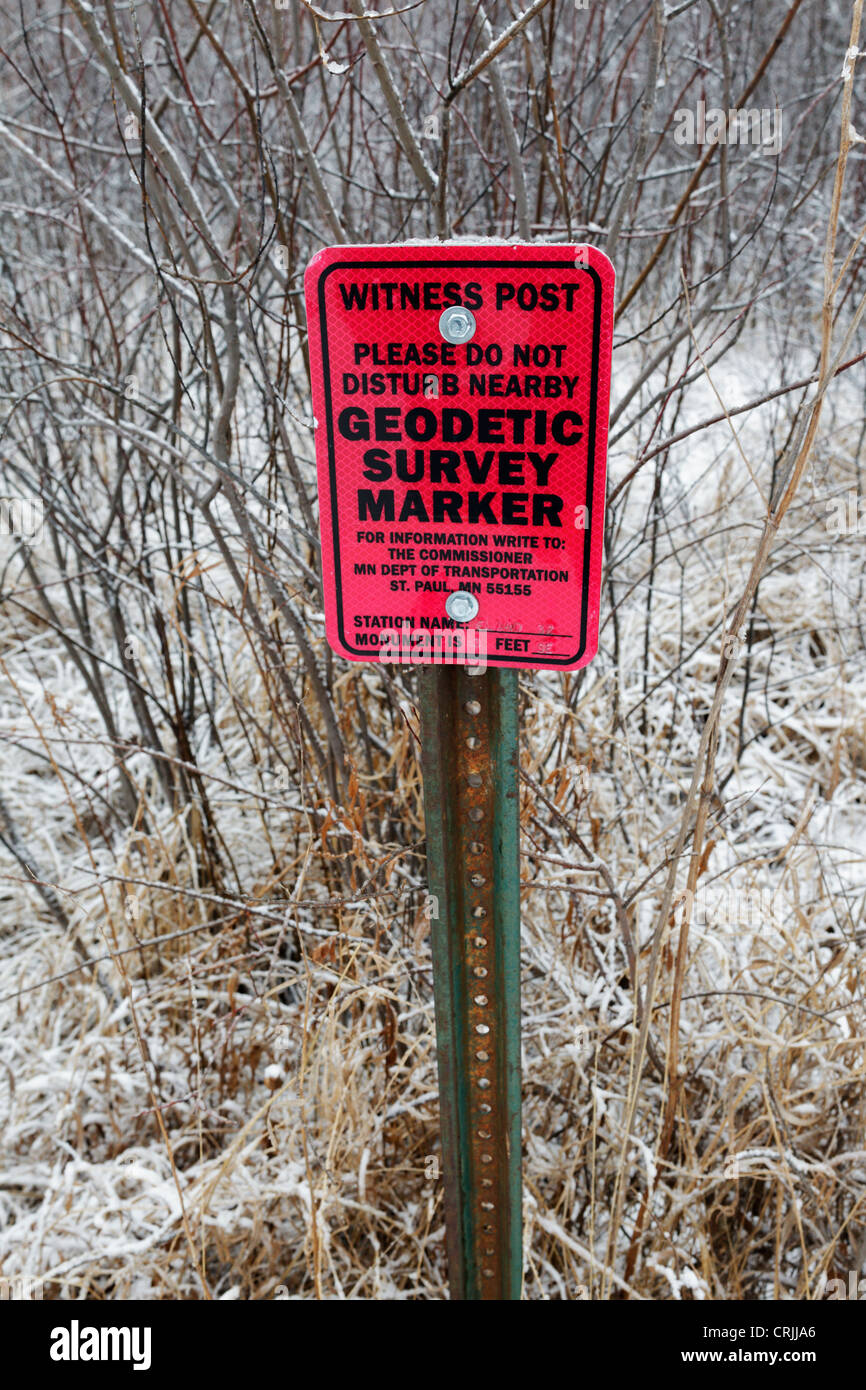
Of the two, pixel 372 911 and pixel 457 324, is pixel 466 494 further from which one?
pixel 372 911

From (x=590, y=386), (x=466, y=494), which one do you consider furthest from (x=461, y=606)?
(x=590, y=386)

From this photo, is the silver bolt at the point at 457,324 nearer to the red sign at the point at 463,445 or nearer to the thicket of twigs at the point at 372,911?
the red sign at the point at 463,445

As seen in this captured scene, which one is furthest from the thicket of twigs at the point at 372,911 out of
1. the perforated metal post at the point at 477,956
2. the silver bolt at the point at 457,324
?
the silver bolt at the point at 457,324

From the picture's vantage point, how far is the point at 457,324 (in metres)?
0.95

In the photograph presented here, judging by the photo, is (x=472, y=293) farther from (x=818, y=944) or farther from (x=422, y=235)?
(x=422, y=235)

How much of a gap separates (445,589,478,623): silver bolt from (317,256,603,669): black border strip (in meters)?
0.05

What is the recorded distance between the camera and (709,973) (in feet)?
7.06

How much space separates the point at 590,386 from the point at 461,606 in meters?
0.25


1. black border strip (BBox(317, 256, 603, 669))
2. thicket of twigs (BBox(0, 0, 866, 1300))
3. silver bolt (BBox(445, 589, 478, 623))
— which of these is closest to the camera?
black border strip (BBox(317, 256, 603, 669))

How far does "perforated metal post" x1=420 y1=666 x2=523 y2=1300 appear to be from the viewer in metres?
1.09

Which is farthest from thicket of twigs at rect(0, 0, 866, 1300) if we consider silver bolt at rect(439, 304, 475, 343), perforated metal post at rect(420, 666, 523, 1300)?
silver bolt at rect(439, 304, 475, 343)

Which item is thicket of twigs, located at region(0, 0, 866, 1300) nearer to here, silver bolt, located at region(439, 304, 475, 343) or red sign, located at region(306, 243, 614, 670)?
red sign, located at region(306, 243, 614, 670)

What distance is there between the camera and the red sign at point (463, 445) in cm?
94
